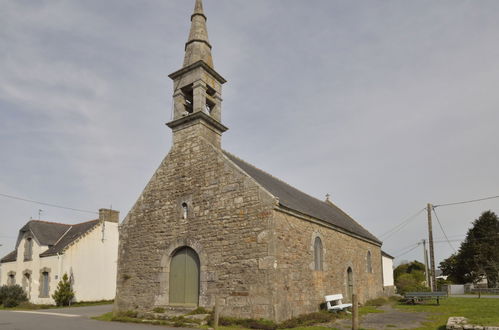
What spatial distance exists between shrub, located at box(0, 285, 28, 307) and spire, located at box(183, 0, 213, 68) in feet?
67.9

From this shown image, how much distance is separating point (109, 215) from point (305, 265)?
19720 mm

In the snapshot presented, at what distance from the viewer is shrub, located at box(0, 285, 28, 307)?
24516 millimetres

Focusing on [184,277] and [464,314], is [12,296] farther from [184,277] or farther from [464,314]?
[464,314]

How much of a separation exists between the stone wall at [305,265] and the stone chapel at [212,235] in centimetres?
4

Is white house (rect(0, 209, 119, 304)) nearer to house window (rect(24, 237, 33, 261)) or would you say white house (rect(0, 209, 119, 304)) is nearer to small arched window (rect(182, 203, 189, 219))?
house window (rect(24, 237, 33, 261))

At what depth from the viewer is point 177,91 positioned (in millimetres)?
16469

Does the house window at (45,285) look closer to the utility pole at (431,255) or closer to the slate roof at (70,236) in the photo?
the slate roof at (70,236)

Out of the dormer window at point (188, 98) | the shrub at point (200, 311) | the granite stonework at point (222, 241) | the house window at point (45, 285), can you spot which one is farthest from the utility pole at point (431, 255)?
the house window at point (45, 285)

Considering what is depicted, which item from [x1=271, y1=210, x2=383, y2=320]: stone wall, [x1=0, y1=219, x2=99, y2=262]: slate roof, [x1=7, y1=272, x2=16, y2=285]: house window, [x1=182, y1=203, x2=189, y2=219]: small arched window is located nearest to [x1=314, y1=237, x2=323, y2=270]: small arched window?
[x1=271, y1=210, x2=383, y2=320]: stone wall

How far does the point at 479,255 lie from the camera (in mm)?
40438

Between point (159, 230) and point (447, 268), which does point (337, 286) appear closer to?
point (159, 230)

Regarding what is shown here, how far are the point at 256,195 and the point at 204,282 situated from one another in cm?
369

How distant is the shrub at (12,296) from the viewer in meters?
24.5

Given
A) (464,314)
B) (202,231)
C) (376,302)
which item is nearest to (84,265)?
(202,231)
